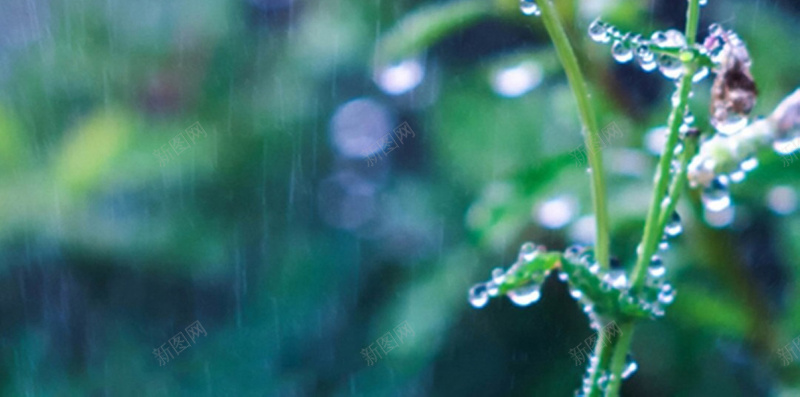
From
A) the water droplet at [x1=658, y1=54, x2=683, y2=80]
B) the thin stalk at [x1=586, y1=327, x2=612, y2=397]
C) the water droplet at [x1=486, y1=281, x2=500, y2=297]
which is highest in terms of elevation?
the water droplet at [x1=658, y1=54, x2=683, y2=80]

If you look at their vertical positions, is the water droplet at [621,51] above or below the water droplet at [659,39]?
below

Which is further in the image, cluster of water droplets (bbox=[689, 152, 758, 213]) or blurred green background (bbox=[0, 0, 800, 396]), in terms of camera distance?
blurred green background (bbox=[0, 0, 800, 396])

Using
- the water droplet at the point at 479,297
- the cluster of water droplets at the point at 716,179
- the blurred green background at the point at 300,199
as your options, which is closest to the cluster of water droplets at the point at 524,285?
the water droplet at the point at 479,297

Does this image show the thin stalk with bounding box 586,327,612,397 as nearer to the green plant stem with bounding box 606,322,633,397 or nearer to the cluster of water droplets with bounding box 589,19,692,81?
the green plant stem with bounding box 606,322,633,397

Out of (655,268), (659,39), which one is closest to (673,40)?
(659,39)

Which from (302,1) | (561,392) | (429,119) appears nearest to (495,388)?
(561,392)

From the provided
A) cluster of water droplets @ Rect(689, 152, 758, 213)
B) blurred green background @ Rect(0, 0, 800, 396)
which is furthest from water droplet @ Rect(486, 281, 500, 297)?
blurred green background @ Rect(0, 0, 800, 396)

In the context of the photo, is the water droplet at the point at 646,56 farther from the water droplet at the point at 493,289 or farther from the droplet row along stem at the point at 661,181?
the water droplet at the point at 493,289

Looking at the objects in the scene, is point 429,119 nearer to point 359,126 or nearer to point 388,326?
point 359,126
